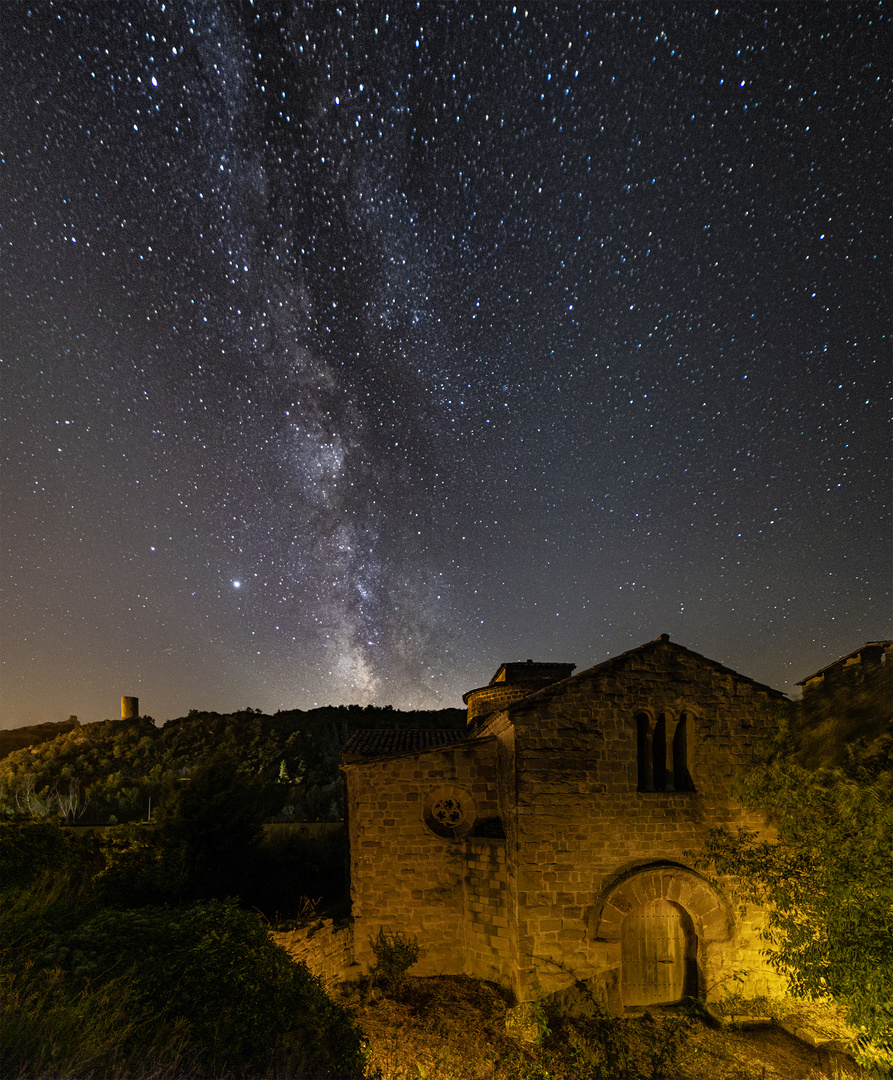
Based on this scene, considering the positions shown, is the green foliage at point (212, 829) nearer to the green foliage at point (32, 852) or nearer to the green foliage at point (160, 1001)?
the green foliage at point (32, 852)

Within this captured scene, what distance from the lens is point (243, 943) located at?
7613mm

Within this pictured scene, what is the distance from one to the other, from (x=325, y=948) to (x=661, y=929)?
693cm

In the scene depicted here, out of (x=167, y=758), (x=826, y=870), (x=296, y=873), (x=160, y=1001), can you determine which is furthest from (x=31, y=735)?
(x=826, y=870)

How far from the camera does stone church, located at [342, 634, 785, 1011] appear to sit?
10.6m

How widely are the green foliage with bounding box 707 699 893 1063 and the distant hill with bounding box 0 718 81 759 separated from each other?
46050 millimetres

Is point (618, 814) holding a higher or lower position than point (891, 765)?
lower

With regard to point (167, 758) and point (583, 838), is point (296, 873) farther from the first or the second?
point (167, 758)

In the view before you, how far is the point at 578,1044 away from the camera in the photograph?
938cm

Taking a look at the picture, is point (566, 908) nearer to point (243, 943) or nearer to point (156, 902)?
point (243, 943)

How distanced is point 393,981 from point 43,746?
36.5 m

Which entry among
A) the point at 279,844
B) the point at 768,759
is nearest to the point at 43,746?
the point at 279,844

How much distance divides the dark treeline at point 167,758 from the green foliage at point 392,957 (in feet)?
34.9

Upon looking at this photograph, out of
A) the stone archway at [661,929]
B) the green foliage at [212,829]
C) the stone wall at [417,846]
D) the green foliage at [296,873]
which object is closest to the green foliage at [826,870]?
the stone archway at [661,929]

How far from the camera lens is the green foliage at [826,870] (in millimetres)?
8102
